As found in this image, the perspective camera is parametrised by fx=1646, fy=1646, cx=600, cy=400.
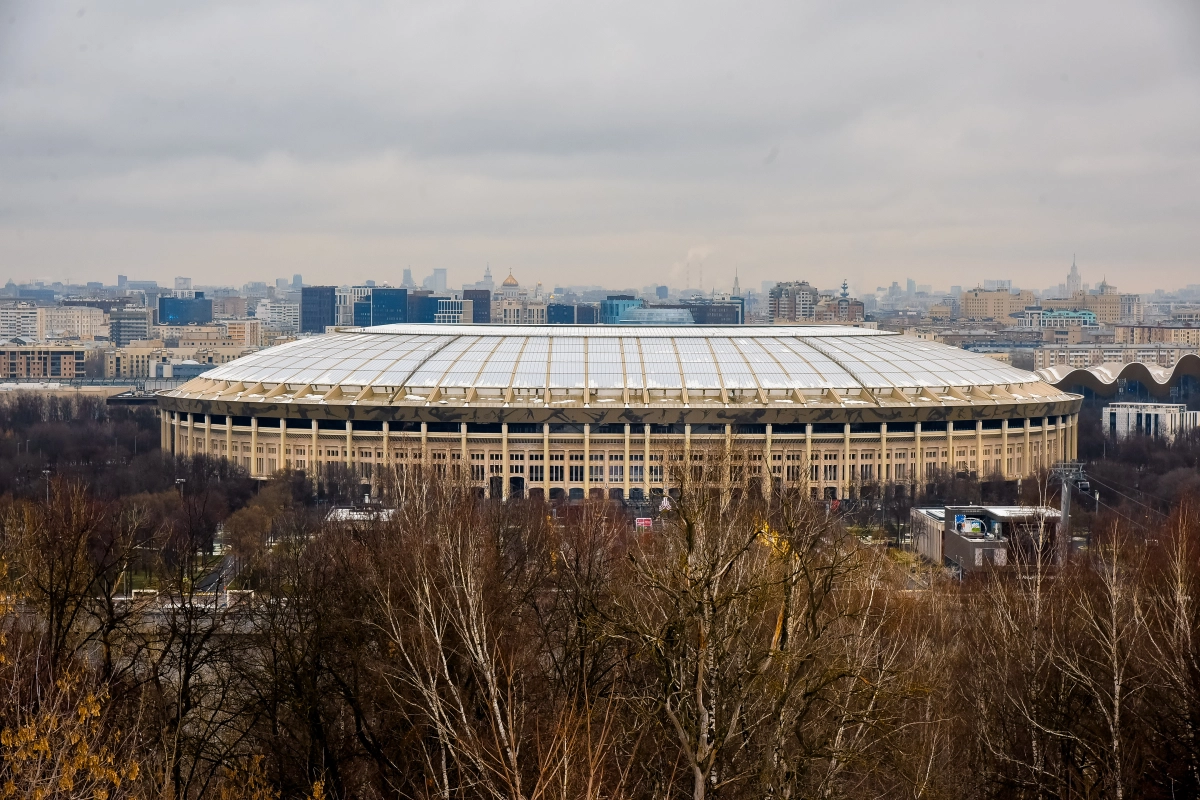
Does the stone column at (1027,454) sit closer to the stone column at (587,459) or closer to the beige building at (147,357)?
the stone column at (587,459)

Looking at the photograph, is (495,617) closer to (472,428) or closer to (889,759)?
(889,759)

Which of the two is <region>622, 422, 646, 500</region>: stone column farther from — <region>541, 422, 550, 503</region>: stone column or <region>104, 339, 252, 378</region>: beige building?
<region>104, 339, 252, 378</region>: beige building

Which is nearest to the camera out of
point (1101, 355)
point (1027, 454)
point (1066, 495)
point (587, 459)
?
point (1066, 495)

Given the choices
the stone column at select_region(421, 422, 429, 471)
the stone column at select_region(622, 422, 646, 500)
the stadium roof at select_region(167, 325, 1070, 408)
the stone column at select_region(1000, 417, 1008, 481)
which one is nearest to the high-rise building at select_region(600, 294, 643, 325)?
the stadium roof at select_region(167, 325, 1070, 408)

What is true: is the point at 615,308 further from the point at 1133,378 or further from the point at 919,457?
the point at 919,457

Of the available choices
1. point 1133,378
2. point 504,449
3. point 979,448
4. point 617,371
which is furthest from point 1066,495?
point 1133,378

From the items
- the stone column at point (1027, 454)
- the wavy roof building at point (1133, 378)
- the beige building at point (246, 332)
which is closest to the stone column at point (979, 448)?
the stone column at point (1027, 454)

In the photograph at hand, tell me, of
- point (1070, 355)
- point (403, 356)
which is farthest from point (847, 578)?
point (1070, 355)

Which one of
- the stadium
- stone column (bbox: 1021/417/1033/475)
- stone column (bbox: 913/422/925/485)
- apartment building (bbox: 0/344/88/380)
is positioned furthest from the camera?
apartment building (bbox: 0/344/88/380)
